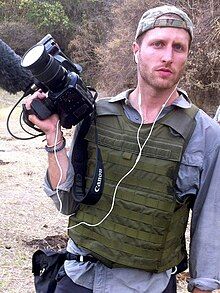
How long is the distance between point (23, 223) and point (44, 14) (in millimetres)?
19059

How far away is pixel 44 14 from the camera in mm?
22953

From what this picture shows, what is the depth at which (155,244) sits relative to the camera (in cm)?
168

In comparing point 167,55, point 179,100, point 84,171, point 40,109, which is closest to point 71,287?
point 84,171

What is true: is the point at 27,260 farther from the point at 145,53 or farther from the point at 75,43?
the point at 75,43

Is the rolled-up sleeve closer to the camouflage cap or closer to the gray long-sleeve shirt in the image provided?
the gray long-sleeve shirt

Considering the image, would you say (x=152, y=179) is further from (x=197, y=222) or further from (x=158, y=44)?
(x=158, y=44)

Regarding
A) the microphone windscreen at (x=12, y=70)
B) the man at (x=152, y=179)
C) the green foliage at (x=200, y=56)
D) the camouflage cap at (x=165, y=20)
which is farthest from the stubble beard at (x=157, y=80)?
the green foliage at (x=200, y=56)

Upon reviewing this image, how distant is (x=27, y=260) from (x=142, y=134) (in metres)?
2.67

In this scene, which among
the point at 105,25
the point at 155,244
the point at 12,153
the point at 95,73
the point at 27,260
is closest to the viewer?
the point at 155,244

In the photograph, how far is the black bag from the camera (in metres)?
1.86

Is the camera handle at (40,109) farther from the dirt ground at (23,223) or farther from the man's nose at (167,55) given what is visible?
the dirt ground at (23,223)

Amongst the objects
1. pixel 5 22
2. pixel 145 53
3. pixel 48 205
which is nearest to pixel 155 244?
pixel 145 53

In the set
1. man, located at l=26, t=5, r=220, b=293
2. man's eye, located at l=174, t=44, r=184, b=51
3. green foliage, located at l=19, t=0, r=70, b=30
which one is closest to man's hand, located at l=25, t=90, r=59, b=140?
man, located at l=26, t=5, r=220, b=293

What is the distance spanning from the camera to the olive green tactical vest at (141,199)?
166cm
